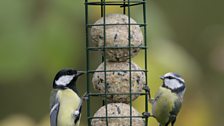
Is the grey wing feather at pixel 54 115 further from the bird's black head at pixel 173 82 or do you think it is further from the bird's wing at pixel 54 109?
the bird's black head at pixel 173 82

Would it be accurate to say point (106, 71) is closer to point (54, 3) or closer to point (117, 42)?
point (117, 42)

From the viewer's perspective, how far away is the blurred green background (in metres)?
8.09

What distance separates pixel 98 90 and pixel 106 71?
0.77ft

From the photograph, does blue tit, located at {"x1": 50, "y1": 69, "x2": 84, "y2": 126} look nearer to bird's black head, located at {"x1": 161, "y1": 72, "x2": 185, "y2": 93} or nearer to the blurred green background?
the blurred green background

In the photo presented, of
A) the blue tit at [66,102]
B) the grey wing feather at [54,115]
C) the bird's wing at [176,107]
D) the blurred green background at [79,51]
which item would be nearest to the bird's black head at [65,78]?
the blue tit at [66,102]

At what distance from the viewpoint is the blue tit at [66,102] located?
8062 mm

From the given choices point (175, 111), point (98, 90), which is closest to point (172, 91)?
point (175, 111)

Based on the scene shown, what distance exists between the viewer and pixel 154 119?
8766 mm

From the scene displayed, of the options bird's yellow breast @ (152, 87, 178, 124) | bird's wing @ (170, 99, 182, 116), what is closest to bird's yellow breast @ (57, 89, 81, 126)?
bird's yellow breast @ (152, 87, 178, 124)

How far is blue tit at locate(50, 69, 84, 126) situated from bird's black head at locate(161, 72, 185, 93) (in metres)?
0.75

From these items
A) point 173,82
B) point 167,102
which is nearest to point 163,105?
point 167,102

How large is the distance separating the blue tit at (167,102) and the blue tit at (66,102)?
29.0 inches

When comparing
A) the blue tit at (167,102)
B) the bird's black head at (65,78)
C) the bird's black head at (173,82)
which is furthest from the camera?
the blue tit at (167,102)
